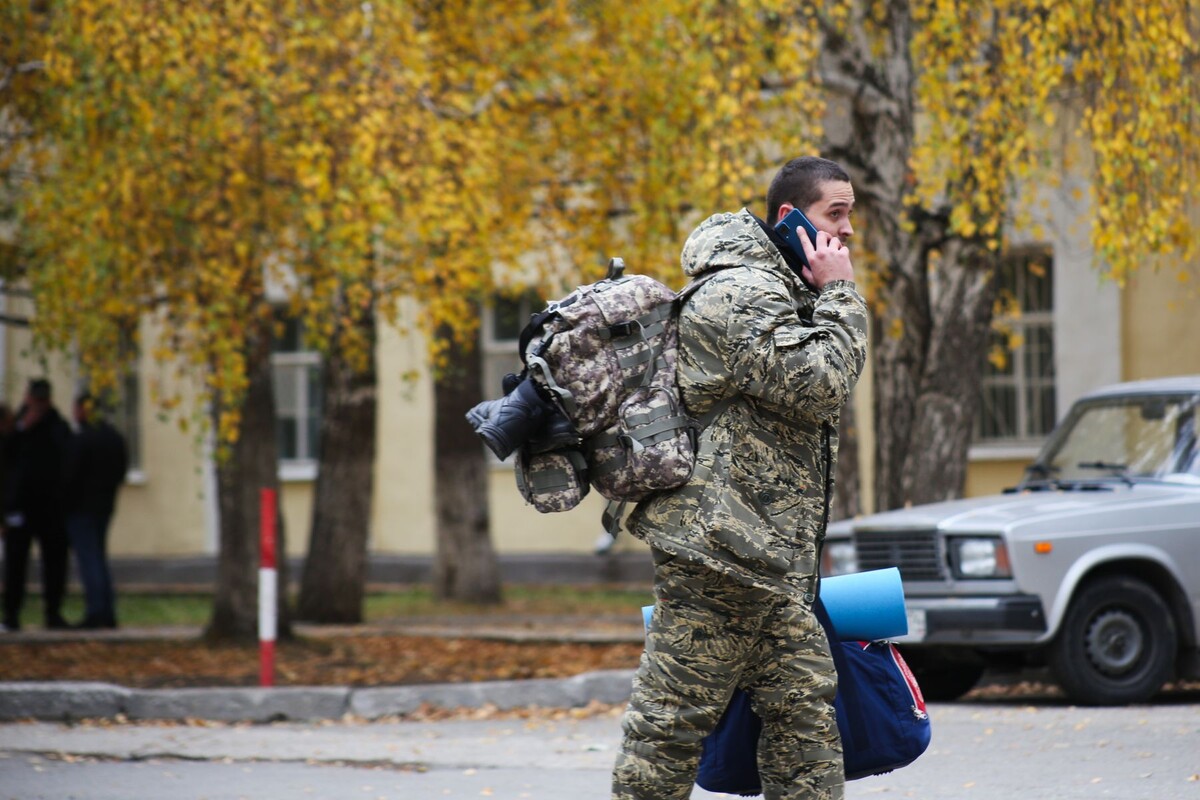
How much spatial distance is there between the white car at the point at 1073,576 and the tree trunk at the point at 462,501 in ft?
27.2

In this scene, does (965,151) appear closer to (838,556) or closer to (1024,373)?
(838,556)

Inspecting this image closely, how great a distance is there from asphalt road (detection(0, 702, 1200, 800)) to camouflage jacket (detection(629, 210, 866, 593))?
98.5 inches

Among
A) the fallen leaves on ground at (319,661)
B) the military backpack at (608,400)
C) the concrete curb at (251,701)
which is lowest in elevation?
the fallen leaves on ground at (319,661)

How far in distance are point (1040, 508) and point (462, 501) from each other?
360 inches

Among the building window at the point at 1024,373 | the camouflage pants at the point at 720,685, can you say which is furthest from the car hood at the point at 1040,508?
the building window at the point at 1024,373

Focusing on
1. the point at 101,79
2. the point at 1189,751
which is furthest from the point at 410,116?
the point at 1189,751

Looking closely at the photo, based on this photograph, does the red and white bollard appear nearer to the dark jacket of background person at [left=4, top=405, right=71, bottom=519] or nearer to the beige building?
the dark jacket of background person at [left=4, top=405, right=71, bottom=519]

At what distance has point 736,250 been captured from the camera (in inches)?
165

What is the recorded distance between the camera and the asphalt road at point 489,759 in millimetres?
6520

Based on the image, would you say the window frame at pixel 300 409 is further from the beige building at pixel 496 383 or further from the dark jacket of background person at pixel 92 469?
the dark jacket of background person at pixel 92 469

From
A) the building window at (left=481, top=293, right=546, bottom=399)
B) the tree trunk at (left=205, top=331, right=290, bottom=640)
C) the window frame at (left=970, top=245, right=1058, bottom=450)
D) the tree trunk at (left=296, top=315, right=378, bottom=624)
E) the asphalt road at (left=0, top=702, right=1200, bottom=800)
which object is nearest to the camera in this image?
the asphalt road at (left=0, top=702, right=1200, bottom=800)

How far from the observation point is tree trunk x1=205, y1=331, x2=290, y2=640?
1229 cm

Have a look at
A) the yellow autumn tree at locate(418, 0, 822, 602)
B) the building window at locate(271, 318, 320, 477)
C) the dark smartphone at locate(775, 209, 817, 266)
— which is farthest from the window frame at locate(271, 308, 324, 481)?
the dark smartphone at locate(775, 209, 817, 266)

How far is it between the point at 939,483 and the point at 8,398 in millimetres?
14943
